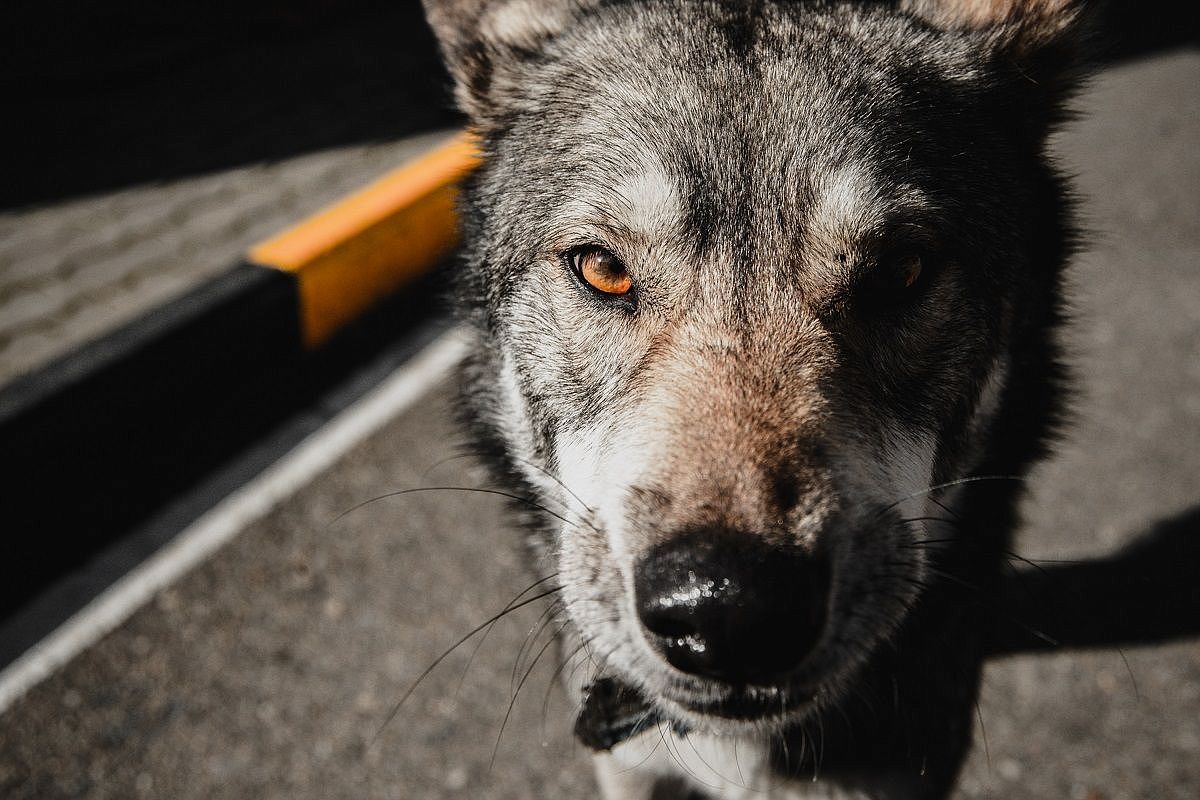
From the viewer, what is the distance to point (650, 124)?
6.15 ft

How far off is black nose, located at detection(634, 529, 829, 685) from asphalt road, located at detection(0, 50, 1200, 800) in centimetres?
131

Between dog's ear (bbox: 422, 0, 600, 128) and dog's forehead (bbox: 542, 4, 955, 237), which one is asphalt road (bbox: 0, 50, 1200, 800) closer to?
dog's forehead (bbox: 542, 4, 955, 237)

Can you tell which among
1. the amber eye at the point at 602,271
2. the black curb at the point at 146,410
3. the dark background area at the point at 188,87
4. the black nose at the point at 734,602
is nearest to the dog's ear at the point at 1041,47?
the amber eye at the point at 602,271

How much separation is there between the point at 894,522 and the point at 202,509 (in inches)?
121

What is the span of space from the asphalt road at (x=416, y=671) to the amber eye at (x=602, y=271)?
1116mm

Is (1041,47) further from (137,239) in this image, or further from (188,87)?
(188,87)

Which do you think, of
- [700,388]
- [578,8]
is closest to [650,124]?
[700,388]

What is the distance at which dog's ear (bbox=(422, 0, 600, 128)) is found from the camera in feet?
8.02

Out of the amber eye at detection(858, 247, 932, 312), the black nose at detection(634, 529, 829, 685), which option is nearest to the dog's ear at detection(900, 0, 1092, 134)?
the amber eye at detection(858, 247, 932, 312)

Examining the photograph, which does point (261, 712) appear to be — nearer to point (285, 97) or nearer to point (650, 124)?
point (650, 124)

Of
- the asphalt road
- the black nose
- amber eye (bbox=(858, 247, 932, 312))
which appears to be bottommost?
the asphalt road

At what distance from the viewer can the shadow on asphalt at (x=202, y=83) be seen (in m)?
6.11

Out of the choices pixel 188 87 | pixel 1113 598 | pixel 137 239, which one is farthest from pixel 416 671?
pixel 188 87

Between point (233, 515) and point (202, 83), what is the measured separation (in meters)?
5.38
